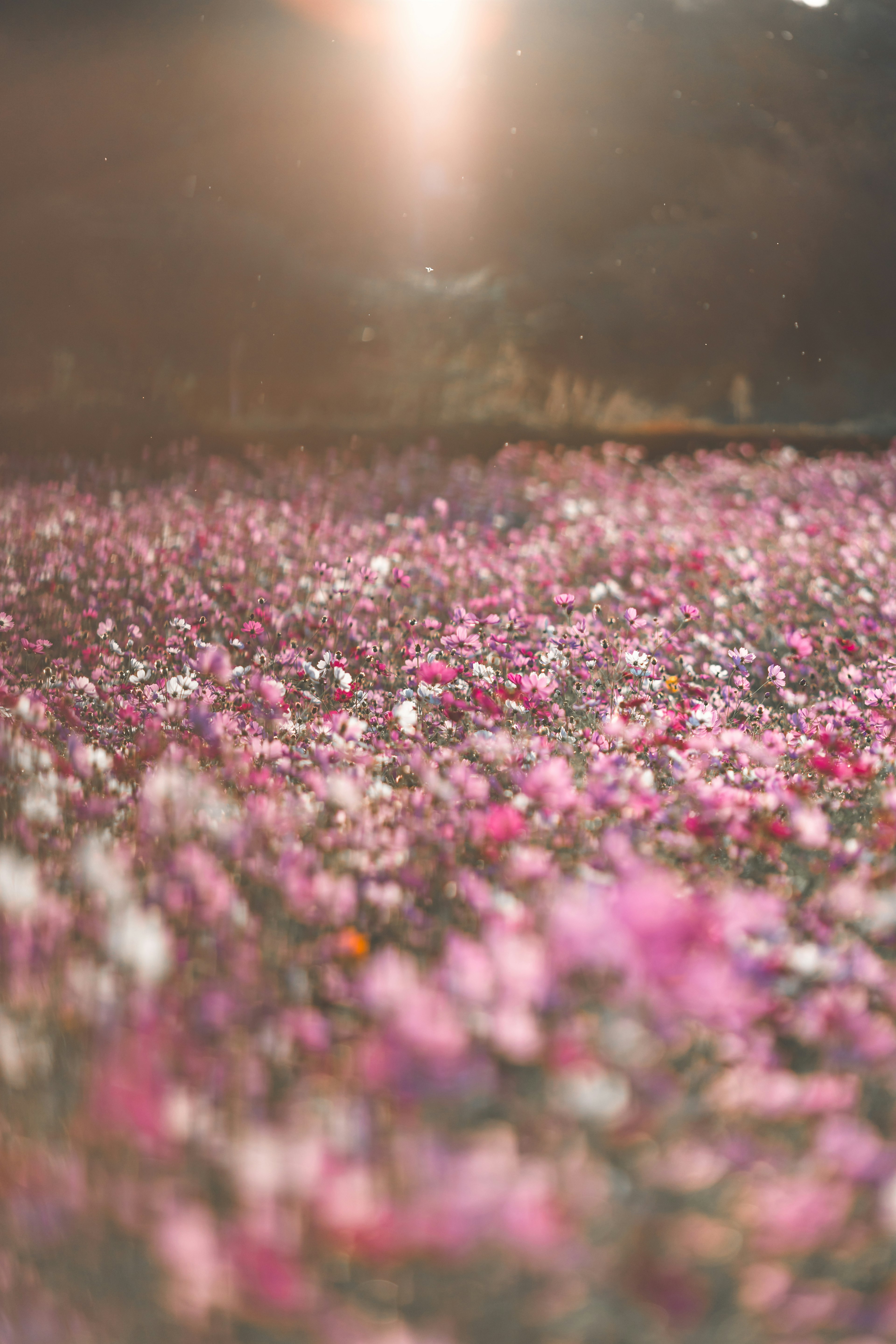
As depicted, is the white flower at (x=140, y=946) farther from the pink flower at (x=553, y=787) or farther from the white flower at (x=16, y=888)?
the pink flower at (x=553, y=787)

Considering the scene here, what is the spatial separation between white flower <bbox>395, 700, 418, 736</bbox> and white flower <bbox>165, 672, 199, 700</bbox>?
3.14 ft

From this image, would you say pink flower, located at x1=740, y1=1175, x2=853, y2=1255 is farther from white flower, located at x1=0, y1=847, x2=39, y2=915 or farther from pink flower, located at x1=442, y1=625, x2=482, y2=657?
pink flower, located at x1=442, y1=625, x2=482, y2=657

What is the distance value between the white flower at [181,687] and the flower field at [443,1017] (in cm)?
2

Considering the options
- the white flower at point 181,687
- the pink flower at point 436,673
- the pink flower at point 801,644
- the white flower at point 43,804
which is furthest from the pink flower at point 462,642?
the white flower at point 43,804

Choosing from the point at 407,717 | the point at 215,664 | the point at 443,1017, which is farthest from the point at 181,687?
the point at 443,1017

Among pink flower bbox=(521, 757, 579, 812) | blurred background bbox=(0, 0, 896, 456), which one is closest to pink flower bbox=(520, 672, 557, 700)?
pink flower bbox=(521, 757, 579, 812)

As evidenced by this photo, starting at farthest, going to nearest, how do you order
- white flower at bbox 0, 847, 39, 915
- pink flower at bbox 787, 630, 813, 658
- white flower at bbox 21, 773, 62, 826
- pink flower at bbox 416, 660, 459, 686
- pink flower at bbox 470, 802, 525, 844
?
pink flower at bbox 787, 630, 813, 658, pink flower at bbox 416, 660, 459, 686, white flower at bbox 21, 773, 62, 826, pink flower at bbox 470, 802, 525, 844, white flower at bbox 0, 847, 39, 915

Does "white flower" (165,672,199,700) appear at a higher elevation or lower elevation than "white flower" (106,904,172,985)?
A: lower

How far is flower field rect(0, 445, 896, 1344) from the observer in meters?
1.26

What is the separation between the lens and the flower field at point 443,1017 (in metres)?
1.26

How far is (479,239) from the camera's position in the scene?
547 inches

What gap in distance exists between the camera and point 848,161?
52.9 ft

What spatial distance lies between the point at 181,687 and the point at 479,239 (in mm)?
12023

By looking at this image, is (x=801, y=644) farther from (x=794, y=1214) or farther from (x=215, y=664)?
(x=794, y=1214)
